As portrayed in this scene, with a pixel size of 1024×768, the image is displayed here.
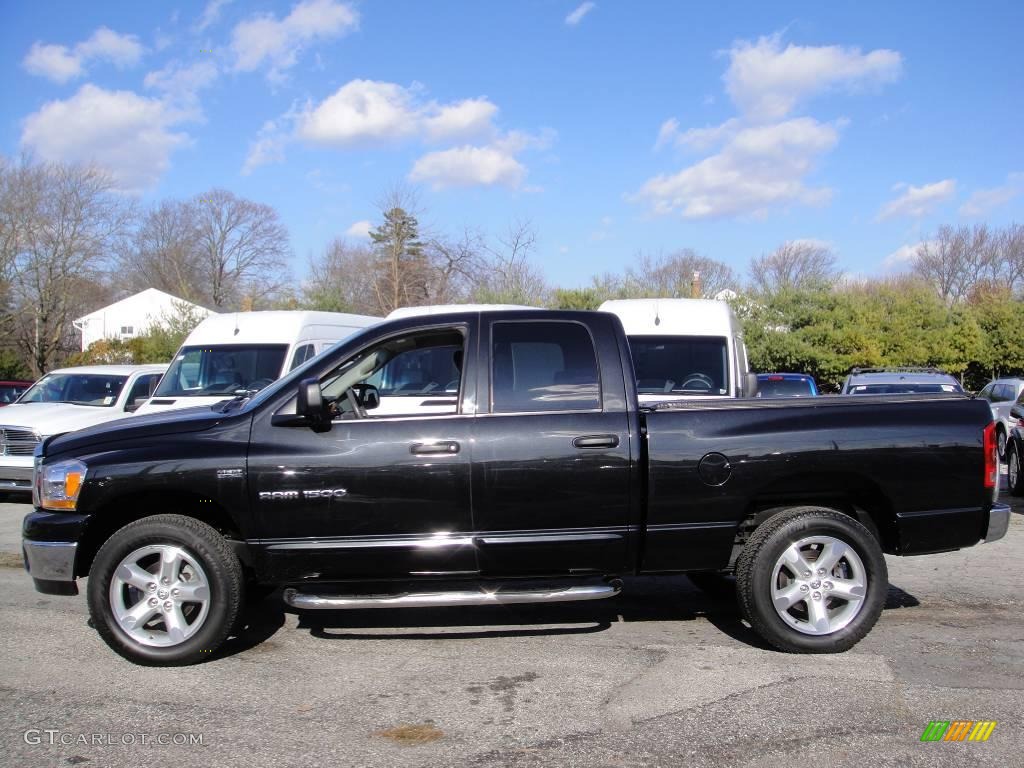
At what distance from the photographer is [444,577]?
4980mm

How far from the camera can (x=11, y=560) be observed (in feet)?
25.3

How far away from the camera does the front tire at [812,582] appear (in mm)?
5016

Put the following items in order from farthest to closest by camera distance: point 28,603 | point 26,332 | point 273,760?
point 26,332 < point 28,603 < point 273,760

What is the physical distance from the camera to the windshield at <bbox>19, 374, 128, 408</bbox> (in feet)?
42.4

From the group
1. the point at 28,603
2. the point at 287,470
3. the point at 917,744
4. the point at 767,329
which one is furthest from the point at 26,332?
the point at 917,744

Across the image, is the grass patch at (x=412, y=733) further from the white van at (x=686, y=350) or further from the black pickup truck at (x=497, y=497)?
the white van at (x=686, y=350)

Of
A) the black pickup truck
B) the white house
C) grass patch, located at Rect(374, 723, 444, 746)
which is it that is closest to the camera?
grass patch, located at Rect(374, 723, 444, 746)

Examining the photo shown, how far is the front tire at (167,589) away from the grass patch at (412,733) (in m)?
1.36

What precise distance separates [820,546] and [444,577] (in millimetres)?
2193

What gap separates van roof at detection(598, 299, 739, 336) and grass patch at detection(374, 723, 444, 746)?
6399 millimetres

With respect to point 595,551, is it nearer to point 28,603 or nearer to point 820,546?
point 820,546

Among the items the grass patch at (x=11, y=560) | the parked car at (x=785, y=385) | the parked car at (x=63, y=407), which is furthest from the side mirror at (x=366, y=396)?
the parked car at (x=785, y=385)

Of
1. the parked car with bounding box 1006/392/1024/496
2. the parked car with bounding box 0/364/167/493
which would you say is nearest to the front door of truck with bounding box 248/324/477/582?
the parked car with bounding box 0/364/167/493

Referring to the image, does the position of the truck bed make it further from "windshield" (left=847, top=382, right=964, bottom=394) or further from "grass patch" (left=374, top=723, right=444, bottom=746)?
"windshield" (left=847, top=382, right=964, bottom=394)
